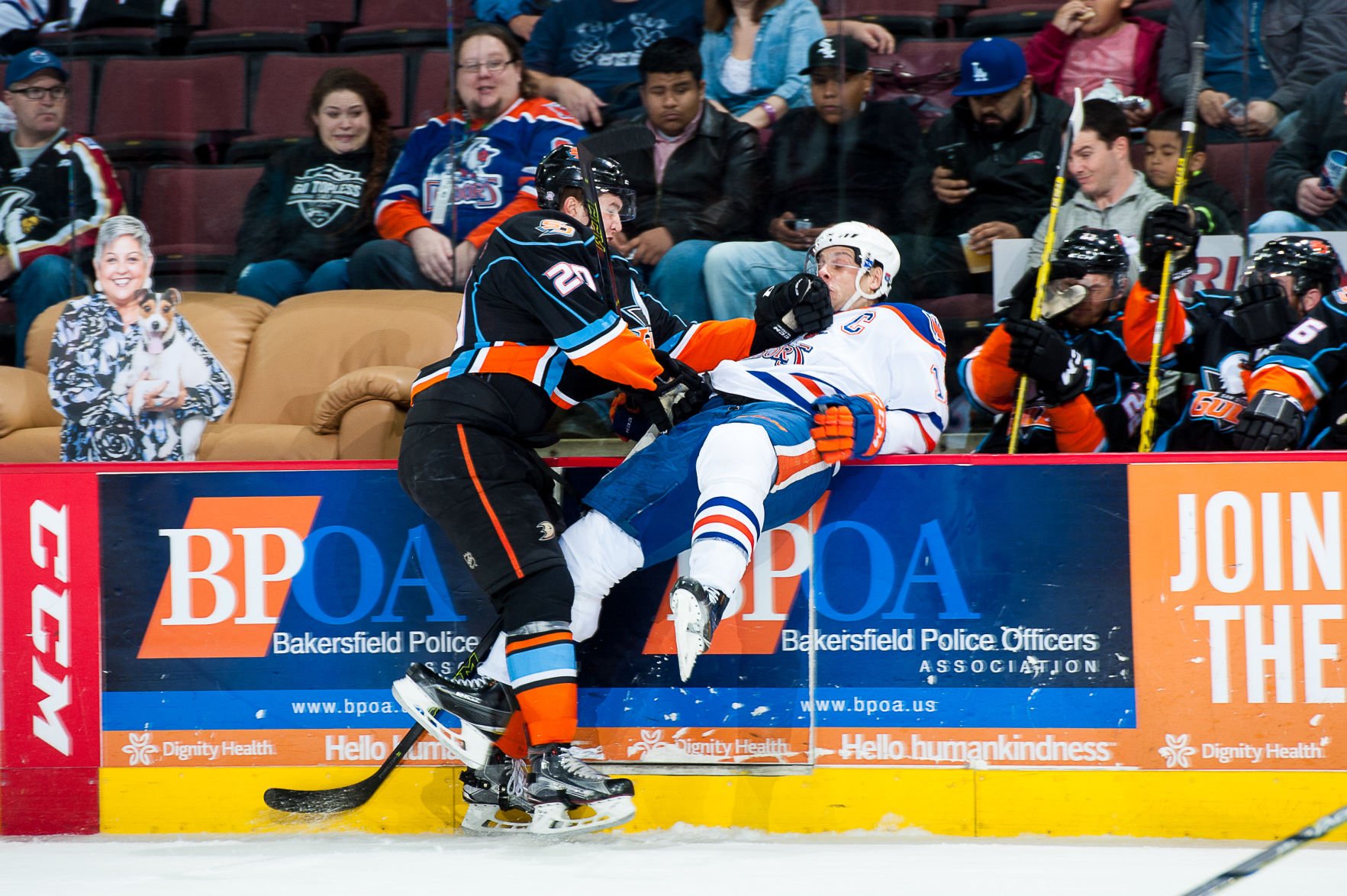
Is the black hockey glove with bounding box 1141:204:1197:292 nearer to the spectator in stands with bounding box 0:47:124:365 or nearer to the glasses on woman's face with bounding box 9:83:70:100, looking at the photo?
the spectator in stands with bounding box 0:47:124:365

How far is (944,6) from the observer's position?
4.53 m

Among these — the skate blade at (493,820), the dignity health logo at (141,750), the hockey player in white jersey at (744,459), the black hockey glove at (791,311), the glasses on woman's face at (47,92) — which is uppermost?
the glasses on woman's face at (47,92)

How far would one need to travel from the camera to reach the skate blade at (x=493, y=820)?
3025mm

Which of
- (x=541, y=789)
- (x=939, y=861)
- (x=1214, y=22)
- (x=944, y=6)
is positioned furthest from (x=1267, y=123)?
(x=541, y=789)

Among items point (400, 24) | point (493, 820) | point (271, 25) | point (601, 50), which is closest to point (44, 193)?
point (271, 25)

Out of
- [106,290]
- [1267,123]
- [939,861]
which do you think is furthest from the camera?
[106,290]

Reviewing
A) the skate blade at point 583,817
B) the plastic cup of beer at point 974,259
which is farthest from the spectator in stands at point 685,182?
the skate blade at point 583,817

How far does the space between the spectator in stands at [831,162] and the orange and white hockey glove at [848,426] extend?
4.29 ft

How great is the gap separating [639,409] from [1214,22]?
8.48 feet

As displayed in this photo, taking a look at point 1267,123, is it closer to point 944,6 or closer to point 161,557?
point 944,6

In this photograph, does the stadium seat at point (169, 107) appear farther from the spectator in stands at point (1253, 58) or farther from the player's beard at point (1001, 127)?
the spectator in stands at point (1253, 58)

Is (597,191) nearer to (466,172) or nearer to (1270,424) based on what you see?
(466,172)

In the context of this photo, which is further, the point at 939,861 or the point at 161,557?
the point at 161,557

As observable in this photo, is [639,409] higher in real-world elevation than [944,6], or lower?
lower
